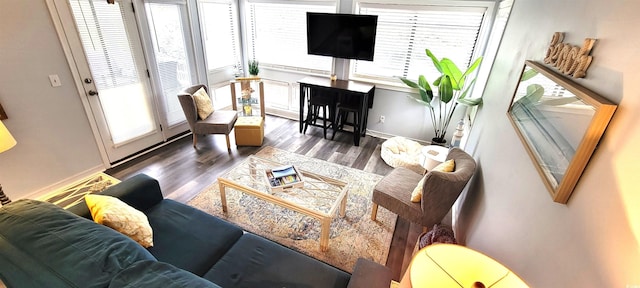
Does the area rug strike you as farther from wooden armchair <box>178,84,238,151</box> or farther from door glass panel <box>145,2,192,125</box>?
door glass panel <box>145,2,192,125</box>

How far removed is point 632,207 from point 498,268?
34 centimetres

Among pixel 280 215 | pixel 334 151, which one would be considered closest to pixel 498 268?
pixel 280 215

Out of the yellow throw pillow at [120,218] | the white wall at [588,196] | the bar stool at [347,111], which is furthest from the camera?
the bar stool at [347,111]

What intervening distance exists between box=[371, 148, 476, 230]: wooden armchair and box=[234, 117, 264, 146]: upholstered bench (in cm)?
202

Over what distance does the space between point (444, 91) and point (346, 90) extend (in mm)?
1239

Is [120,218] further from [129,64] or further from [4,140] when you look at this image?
[129,64]

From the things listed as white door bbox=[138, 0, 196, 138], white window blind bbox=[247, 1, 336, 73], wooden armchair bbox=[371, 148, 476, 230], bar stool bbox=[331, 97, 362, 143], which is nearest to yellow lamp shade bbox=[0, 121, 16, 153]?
white door bbox=[138, 0, 196, 138]

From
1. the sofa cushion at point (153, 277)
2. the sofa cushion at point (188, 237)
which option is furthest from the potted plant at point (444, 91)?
the sofa cushion at point (153, 277)

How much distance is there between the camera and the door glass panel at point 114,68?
267cm

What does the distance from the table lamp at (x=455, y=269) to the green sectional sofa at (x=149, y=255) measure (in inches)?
25.1

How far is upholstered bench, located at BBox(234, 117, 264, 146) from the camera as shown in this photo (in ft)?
12.0

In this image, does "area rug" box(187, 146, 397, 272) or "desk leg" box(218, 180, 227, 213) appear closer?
"area rug" box(187, 146, 397, 272)

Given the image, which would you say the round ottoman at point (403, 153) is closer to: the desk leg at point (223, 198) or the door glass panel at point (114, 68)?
the desk leg at point (223, 198)

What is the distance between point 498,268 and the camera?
721 millimetres
